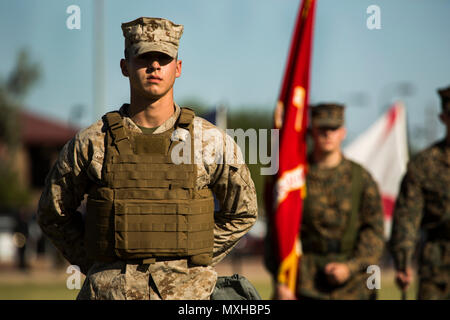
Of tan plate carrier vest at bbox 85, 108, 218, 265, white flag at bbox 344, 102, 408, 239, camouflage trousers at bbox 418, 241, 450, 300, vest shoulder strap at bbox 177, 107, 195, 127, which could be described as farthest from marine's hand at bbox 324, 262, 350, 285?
white flag at bbox 344, 102, 408, 239

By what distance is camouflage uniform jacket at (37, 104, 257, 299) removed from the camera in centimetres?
431

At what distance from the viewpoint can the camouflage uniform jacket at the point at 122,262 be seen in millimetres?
4309

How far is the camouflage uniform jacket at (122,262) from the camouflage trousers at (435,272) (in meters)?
2.63

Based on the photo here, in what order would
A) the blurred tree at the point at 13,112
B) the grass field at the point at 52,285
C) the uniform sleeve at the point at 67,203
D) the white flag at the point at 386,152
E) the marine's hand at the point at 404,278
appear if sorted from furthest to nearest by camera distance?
the blurred tree at the point at 13,112, the grass field at the point at 52,285, the white flag at the point at 386,152, the marine's hand at the point at 404,278, the uniform sleeve at the point at 67,203

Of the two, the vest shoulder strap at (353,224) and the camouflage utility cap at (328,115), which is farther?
the camouflage utility cap at (328,115)

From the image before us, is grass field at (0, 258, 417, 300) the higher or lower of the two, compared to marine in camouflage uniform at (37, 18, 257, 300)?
lower

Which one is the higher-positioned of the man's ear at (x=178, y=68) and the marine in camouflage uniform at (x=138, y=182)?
the man's ear at (x=178, y=68)

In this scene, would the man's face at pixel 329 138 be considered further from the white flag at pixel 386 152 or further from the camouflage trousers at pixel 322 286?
the white flag at pixel 386 152

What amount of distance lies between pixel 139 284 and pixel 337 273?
3296 mm

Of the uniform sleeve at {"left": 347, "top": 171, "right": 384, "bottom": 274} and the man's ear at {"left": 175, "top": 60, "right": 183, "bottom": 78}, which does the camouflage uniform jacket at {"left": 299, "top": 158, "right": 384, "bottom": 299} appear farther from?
the man's ear at {"left": 175, "top": 60, "right": 183, "bottom": 78}

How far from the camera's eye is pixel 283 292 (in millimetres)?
7277

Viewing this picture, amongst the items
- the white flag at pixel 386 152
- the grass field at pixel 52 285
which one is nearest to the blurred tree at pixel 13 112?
the grass field at pixel 52 285

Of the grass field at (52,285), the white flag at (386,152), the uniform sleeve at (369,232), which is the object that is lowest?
the grass field at (52,285)

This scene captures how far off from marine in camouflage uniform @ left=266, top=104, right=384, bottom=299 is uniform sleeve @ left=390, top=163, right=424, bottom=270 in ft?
1.58
